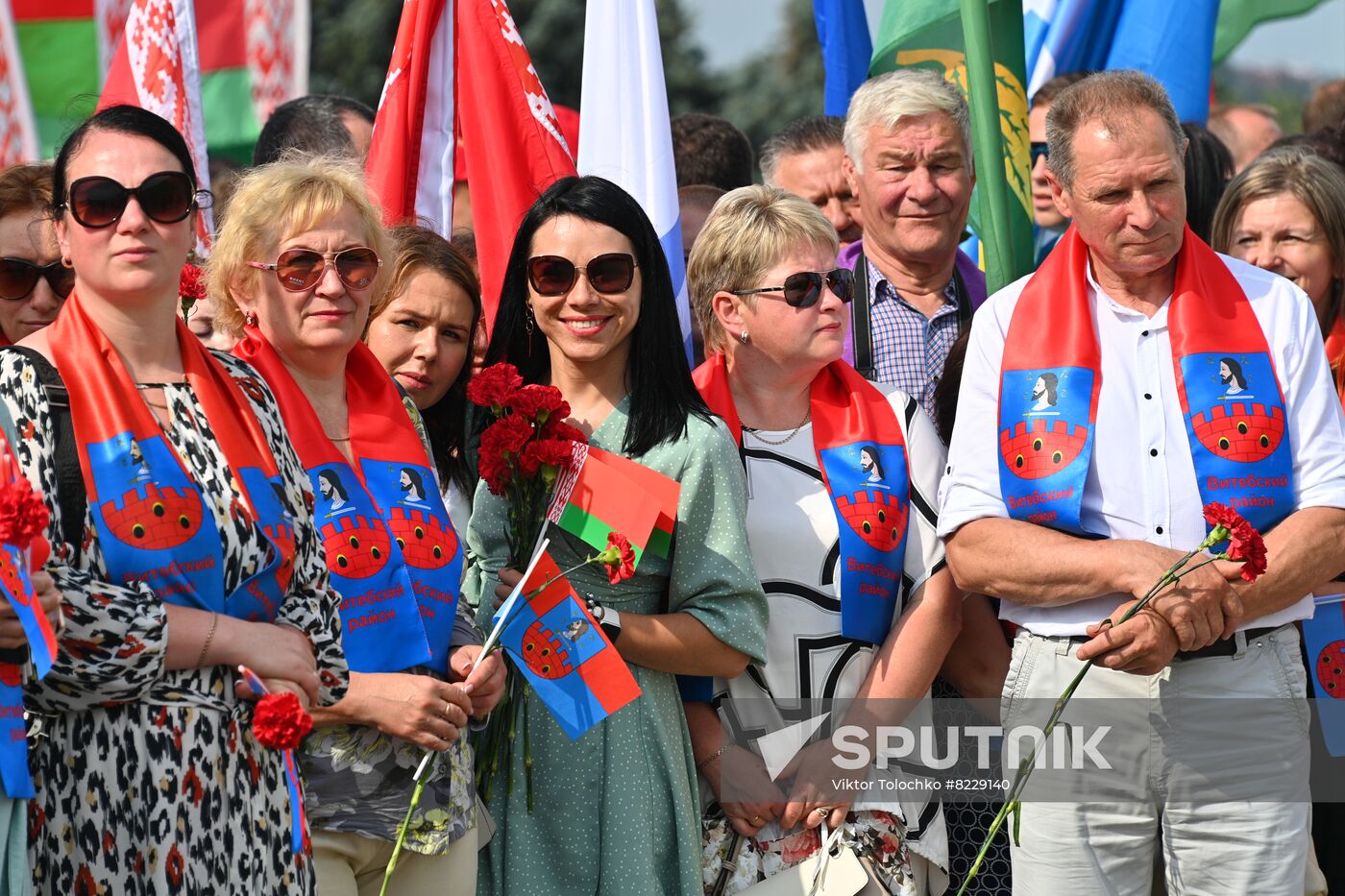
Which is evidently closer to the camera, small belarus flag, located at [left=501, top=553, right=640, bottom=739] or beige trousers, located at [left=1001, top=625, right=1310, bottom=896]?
small belarus flag, located at [left=501, top=553, right=640, bottom=739]

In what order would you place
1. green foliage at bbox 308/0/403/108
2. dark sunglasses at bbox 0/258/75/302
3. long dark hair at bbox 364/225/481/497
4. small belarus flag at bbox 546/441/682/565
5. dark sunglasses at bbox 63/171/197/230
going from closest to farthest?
1. dark sunglasses at bbox 63/171/197/230
2. small belarus flag at bbox 546/441/682/565
3. dark sunglasses at bbox 0/258/75/302
4. long dark hair at bbox 364/225/481/497
5. green foliage at bbox 308/0/403/108

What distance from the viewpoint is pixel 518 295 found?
167 inches

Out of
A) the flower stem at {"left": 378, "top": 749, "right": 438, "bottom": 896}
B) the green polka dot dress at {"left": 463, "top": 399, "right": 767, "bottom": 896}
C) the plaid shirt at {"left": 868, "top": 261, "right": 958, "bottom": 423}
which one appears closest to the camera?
the flower stem at {"left": 378, "top": 749, "right": 438, "bottom": 896}

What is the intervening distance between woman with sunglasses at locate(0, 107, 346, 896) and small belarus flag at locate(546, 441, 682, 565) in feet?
2.39

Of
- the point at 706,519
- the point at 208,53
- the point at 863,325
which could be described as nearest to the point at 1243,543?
the point at 706,519

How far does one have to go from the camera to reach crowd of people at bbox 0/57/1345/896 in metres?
3.10

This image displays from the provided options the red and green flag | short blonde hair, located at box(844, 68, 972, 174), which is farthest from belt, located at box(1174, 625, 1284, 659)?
the red and green flag

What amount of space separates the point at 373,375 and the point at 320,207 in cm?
40

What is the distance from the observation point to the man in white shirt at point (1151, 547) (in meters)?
3.99

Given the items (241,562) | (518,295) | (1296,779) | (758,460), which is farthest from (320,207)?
(1296,779)

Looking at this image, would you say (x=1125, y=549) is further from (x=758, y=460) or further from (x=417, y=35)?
(x=417, y=35)

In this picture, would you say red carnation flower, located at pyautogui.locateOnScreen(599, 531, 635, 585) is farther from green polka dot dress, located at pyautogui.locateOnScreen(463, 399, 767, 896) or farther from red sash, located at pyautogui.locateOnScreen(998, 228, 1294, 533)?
red sash, located at pyautogui.locateOnScreen(998, 228, 1294, 533)

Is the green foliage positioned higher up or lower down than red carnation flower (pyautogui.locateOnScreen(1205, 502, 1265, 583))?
higher up

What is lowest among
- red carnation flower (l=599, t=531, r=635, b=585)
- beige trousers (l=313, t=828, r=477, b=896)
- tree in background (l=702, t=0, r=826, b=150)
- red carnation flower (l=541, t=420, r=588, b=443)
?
beige trousers (l=313, t=828, r=477, b=896)
